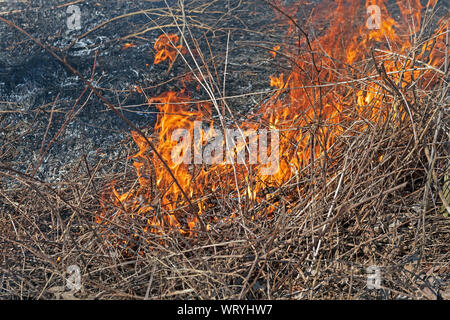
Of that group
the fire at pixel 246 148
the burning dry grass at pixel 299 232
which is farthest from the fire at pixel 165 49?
the burning dry grass at pixel 299 232

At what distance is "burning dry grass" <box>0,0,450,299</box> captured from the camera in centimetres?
215

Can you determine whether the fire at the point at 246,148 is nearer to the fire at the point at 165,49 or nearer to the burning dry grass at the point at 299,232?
the burning dry grass at the point at 299,232

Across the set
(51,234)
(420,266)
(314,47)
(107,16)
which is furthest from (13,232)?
(107,16)

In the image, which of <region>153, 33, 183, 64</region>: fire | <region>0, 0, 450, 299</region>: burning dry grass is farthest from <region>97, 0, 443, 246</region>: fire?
<region>153, 33, 183, 64</region>: fire

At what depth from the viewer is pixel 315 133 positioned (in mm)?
2557

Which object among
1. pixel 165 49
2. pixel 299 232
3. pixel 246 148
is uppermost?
pixel 165 49

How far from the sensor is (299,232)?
2.36m

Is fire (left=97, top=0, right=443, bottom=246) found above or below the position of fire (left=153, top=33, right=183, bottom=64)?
below

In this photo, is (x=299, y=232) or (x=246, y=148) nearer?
(x=299, y=232)

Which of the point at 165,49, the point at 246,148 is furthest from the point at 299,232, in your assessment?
the point at 165,49

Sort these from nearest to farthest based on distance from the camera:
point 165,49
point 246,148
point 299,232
Answer: point 299,232 → point 246,148 → point 165,49

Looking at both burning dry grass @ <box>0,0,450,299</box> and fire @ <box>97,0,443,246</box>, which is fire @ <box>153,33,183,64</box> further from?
burning dry grass @ <box>0,0,450,299</box>

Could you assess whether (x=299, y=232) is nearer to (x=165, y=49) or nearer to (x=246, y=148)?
(x=246, y=148)

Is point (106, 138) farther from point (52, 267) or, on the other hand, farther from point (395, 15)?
point (395, 15)
